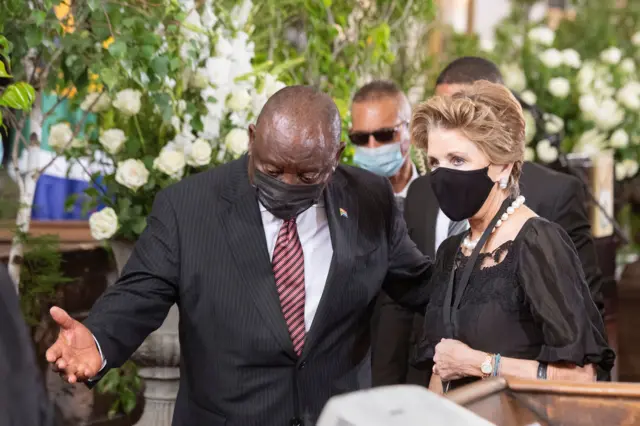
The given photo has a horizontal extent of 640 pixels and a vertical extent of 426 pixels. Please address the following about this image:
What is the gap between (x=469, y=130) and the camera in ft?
8.53

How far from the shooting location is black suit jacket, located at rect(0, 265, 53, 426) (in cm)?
158

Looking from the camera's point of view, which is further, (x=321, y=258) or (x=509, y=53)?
(x=509, y=53)

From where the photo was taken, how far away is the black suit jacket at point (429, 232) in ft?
11.4

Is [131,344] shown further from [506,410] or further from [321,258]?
[506,410]

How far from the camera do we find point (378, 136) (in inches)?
159

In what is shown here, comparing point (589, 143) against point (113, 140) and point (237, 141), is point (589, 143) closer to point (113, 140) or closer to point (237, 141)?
point (237, 141)

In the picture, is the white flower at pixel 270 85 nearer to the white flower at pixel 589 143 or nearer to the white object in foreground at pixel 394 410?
the white object in foreground at pixel 394 410

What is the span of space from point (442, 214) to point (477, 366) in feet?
4.14

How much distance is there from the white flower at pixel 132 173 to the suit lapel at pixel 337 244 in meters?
0.72

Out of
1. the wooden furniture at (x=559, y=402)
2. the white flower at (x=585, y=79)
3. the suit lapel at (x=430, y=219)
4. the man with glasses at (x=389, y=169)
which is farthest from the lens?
the white flower at (x=585, y=79)

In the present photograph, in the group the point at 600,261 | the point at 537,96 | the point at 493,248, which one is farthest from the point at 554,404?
the point at 537,96

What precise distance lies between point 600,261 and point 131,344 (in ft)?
9.68

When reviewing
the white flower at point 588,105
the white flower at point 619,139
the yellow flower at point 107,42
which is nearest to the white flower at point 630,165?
the white flower at point 619,139

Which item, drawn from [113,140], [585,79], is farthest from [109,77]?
[585,79]
